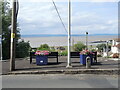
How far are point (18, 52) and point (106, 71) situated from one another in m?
20.6

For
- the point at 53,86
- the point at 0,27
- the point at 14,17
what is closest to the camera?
the point at 53,86

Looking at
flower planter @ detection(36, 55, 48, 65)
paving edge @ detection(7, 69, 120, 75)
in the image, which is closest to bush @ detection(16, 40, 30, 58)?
flower planter @ detection(36, 55, 48, 65)

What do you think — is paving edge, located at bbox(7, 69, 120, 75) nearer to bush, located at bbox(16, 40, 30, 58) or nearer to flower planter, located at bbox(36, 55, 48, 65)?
flower planter, located at bbox(36, 55, 48, 65)

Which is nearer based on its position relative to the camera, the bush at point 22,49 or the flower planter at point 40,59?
the flower planter at point 40,59

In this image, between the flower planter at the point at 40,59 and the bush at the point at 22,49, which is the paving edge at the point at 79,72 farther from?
the bush at the point at 22,49

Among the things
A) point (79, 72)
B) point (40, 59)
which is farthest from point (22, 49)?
point (79, 72)

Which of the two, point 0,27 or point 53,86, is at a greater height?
point 0,27

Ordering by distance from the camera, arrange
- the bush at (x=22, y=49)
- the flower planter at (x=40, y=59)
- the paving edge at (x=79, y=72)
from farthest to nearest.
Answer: the bush at (x=22, y=49) → the flower planter at (x=40, y=59) → the paving edge at (x=79, y=72)

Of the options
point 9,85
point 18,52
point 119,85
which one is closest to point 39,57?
point 9,85

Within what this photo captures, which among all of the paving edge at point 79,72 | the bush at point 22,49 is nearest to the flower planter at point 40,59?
the paving edge at point 79,72

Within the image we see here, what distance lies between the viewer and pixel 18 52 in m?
30.4

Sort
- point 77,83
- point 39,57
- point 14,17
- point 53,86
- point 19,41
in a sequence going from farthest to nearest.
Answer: point 19,41, point 39,57, point 14,17, point 77,83, point 53,86

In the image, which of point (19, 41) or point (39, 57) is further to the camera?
point (19, 41)

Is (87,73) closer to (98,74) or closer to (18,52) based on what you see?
(98,74)
